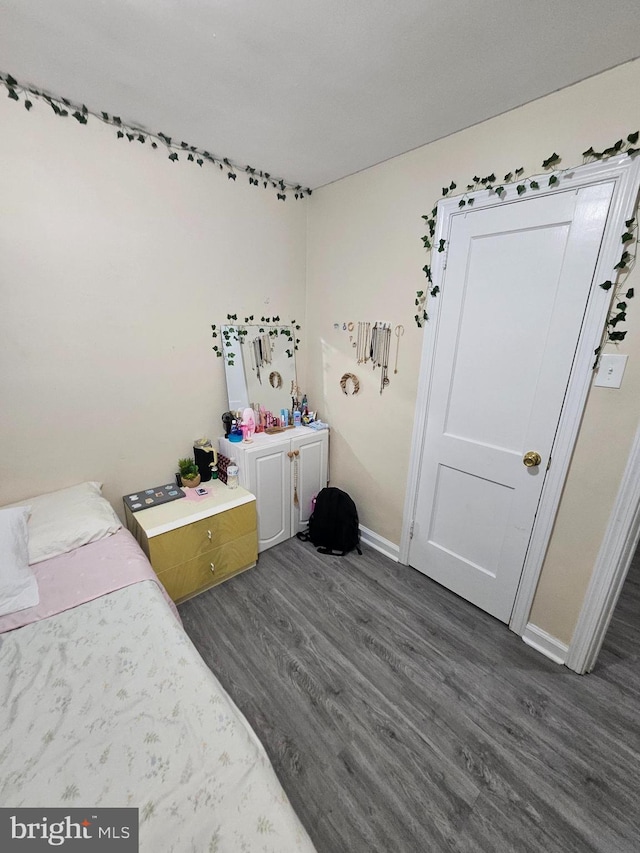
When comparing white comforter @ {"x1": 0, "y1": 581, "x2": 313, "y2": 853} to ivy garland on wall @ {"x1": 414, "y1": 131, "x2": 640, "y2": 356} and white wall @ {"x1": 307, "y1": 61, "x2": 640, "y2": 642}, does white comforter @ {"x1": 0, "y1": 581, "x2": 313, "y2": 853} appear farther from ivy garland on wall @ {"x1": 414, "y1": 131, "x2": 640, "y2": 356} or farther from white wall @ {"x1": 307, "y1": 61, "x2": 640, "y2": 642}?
ivy garland on wall @ {"x1": 414, "y1": 131, "x2": 640, "y2": 356}

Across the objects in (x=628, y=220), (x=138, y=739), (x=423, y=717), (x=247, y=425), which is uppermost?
(x=628, y=220)

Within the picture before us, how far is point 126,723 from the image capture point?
894 mm

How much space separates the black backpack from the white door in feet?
1.71

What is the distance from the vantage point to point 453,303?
5.90 feet

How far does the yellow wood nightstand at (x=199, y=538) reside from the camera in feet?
5.89

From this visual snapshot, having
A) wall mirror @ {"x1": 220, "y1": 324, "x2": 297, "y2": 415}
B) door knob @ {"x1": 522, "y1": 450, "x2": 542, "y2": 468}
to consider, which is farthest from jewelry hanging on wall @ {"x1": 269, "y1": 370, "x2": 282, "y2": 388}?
door knob @ {"x1": 522, "y1": 450, "x2": 542, "y2": 468}

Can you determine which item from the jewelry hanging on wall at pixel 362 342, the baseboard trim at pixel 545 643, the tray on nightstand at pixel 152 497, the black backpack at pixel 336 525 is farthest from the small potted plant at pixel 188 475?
the baseboard trim at pixel 545 643

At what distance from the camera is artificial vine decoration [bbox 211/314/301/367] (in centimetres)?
225

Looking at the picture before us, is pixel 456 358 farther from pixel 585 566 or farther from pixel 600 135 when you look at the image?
pixel 585 566

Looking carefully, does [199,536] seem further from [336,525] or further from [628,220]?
[628,220]

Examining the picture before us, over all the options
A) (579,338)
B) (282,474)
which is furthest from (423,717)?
(579,338)

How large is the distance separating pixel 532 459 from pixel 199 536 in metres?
1.77

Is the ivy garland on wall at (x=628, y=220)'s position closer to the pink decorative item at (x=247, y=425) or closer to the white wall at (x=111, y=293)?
the white wall at (x=111, y=293)

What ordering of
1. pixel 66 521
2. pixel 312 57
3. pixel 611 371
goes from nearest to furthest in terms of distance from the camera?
pixel 312 57, pixel 611 371, pixel 66 521
